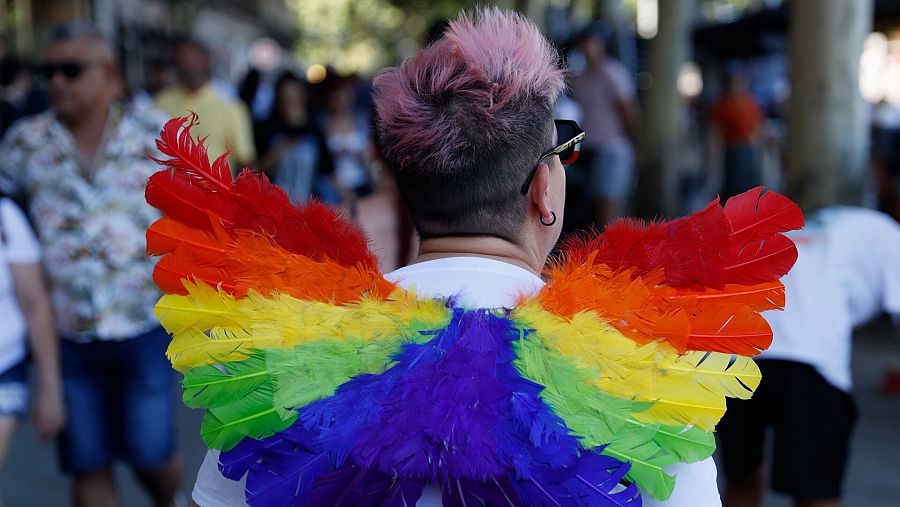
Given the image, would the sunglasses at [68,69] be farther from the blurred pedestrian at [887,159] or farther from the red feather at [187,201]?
the blurred pedestrian at [887,159]

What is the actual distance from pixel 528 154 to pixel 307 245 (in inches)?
16.7

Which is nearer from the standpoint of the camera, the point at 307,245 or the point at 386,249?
the point at 307,245

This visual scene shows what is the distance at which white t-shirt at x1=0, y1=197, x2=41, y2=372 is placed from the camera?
3318 millimetres

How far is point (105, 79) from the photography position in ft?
12.1

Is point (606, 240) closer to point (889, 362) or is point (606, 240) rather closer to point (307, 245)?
point (307, 245)

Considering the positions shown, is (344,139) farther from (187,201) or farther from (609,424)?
(609,424)

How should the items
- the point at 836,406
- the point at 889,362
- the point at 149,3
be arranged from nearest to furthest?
the point at 836,406 → the point at 889,362 → the point at 149,3

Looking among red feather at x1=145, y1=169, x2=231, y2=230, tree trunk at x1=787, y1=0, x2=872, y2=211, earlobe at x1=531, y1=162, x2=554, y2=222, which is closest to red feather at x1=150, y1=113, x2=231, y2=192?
red feather at x1=145, y1=169, x2=231, y2=230

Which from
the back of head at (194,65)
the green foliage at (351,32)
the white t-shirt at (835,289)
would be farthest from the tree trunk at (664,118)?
the green foliage at (351,32)

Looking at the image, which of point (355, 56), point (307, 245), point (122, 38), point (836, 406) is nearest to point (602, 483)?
point (307, 245)

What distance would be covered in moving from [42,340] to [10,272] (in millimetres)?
248

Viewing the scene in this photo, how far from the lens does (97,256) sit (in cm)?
350

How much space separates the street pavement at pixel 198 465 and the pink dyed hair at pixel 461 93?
292cm

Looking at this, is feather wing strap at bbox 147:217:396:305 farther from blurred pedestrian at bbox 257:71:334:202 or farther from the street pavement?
blurred pedestrian at bbox 257:71:334:202
